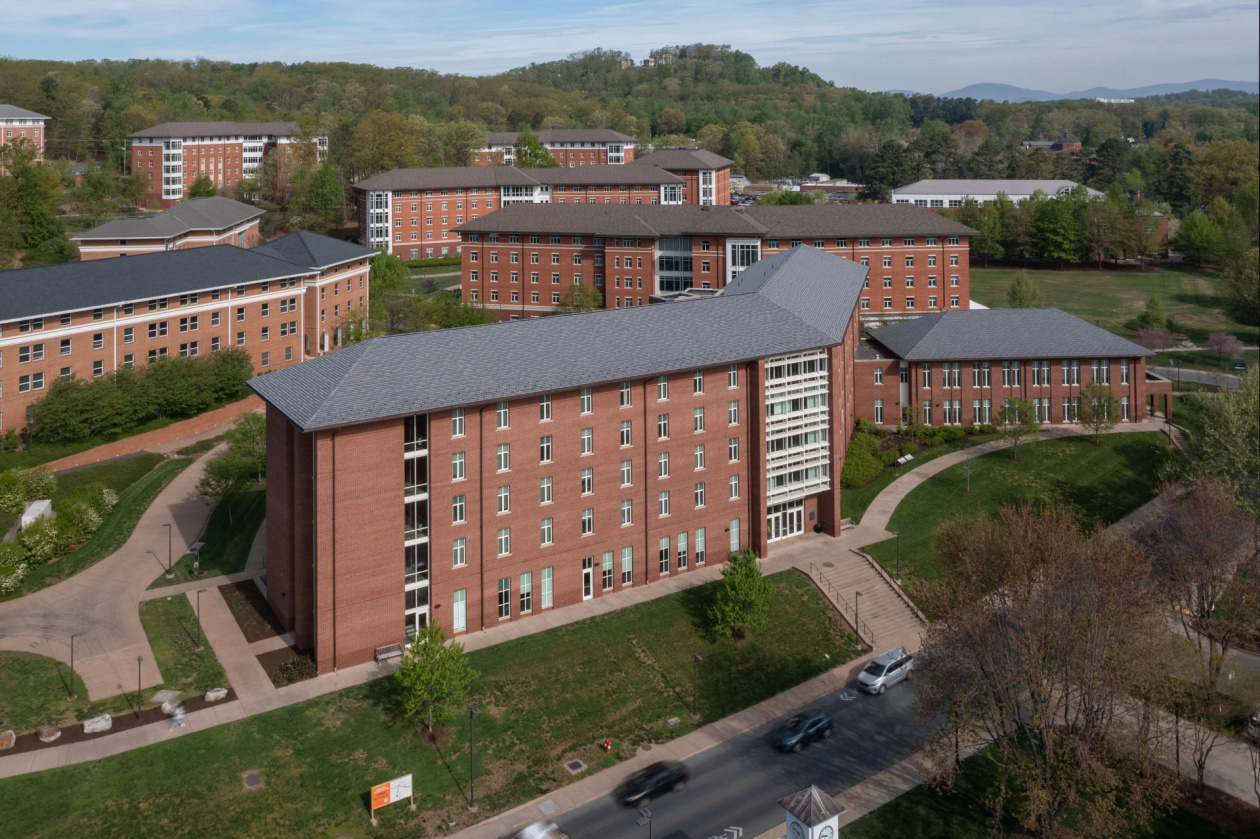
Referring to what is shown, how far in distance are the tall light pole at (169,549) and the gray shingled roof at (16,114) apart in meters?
126

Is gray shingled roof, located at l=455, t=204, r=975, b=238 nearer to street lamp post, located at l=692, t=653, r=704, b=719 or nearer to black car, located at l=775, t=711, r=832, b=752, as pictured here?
street lamp post, located at l=692, t=653, r=704, b=719

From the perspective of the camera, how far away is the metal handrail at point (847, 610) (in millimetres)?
55000

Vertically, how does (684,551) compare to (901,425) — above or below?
below

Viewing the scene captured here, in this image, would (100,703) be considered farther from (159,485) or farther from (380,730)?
(159,485)

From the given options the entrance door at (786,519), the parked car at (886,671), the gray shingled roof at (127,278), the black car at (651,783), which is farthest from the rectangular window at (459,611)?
the gray shingled roof at (127,278)

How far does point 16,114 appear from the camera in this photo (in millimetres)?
156875

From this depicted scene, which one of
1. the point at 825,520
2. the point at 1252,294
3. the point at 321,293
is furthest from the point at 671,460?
the point at 1252,294

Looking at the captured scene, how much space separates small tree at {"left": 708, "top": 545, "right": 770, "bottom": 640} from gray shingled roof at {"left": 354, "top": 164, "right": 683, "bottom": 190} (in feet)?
339

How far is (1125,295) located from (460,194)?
95358 millimetres

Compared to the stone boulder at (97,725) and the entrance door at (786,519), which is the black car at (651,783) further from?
the entrance door at (786,519)

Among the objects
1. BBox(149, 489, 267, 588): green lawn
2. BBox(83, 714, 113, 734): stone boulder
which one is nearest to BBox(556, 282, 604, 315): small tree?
BBox(149, 489, 267, 588): green lawn

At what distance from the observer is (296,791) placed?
3972 cm

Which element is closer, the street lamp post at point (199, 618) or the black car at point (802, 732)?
the black car at point (802, 732)

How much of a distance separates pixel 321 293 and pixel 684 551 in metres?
57.3
